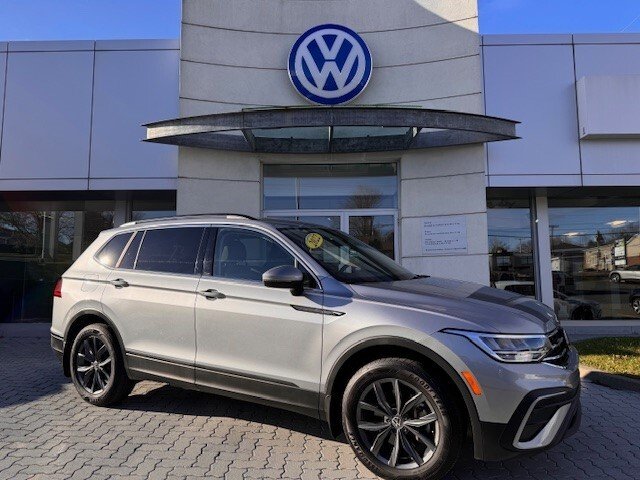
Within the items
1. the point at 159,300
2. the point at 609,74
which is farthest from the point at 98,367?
the point at 609,74

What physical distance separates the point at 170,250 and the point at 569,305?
9609 mm

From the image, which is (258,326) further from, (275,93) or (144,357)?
(275,93)

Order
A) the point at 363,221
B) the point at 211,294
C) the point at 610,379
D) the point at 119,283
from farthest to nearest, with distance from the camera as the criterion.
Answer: the point at 363,221, the point at 610,379, the point at 119,283, the point at 211,294

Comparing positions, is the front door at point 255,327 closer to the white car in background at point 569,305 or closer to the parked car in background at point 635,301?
the white car in background at point 569,305

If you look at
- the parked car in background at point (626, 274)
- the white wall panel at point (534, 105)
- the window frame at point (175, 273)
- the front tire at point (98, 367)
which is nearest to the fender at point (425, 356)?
the window frame at point (175, 273)

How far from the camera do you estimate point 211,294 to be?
157 inches

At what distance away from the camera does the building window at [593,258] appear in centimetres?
1078

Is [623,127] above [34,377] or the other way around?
above

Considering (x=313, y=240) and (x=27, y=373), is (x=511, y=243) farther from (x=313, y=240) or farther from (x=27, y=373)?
(x=27, y=373)

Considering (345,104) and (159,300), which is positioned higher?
(345,104)

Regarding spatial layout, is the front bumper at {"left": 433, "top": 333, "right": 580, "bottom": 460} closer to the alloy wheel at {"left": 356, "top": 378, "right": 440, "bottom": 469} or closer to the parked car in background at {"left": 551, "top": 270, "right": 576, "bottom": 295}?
the alloy wheel at {"left": 356, "top": 378, "right": 440, "bottom": 469}

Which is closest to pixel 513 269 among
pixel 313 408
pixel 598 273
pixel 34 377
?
pixel 598 273

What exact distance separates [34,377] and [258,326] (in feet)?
13.7

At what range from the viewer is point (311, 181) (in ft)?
32.2
